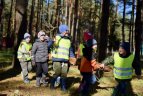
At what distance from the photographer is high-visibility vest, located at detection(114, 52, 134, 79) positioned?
891 cm

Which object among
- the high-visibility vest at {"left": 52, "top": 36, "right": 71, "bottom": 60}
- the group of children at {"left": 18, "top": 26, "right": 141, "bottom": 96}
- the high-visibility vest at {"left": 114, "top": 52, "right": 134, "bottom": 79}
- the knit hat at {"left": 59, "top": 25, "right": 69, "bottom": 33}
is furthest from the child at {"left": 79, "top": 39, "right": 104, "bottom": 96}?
the knit hat at {"left": 59, "top": 25, "right": 69, "bottom": 33}

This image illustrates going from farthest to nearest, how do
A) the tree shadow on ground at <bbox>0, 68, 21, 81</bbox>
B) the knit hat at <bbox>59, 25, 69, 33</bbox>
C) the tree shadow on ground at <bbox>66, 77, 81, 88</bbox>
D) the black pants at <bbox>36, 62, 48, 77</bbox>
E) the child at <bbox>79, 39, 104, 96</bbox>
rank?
the tree shadow on ground at <bbox>0, 68, 21, 81</bbox> → the tree shadow on ground at <bbox>66, 77, 81, 88</bbox> → the black pants at <bbox>36, 62, 48, 77</bbox> → the knit hat at <bbox>59, 25, 69, 33</bbox> → the child at <bbox>79, 39, 104, 96</bbox>

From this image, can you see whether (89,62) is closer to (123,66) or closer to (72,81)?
(123,66)

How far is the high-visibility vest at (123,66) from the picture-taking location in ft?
29.2

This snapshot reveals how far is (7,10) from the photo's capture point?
7362cm

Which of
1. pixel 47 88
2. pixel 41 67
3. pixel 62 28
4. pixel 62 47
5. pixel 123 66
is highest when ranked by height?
pixel 62 28

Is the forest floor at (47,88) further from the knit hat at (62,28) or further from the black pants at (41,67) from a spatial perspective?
the knit hat at (62,28)

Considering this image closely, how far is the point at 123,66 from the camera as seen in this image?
8.96 metres

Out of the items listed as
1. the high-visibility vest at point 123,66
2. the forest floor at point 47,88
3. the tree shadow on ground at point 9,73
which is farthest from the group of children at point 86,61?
the tree shadow on ground at point 9,73

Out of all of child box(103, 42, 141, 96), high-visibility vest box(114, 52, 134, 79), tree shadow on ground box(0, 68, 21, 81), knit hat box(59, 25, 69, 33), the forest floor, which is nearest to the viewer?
child box(103, 42, 141, 96)

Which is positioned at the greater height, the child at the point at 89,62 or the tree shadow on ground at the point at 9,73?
the child at the point at 89,62

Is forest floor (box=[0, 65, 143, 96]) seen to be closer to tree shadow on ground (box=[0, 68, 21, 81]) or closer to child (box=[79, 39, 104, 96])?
tree shadow on ground (box=[0, 68, 21, 81])

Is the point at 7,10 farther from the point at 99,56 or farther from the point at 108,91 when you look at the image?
the point at 108,91

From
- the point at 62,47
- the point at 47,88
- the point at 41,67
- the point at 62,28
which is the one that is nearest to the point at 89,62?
the point at 62,47
